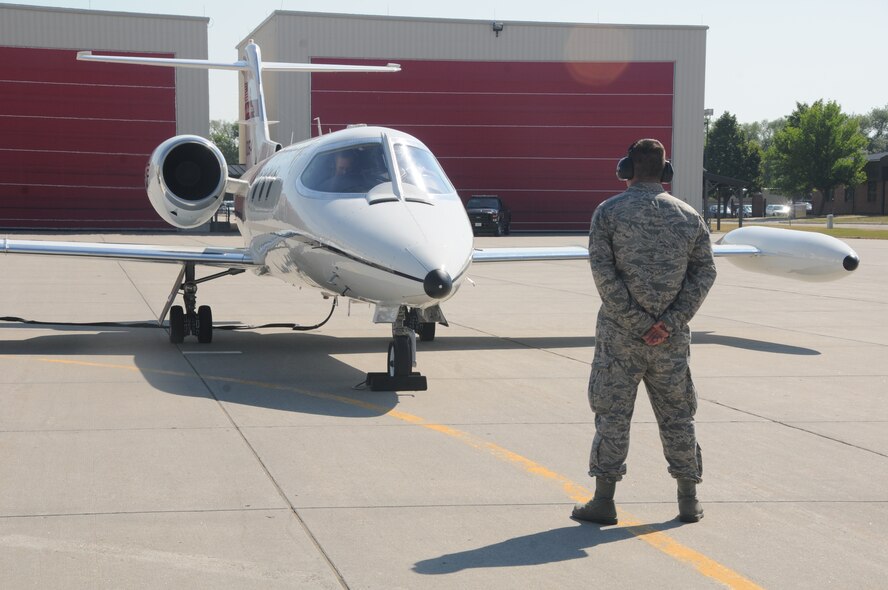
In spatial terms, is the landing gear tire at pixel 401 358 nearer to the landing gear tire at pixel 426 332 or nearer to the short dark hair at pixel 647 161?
the landing gear tire at pixel 426 332

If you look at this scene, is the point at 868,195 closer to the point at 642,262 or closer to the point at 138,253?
the point at 138,253

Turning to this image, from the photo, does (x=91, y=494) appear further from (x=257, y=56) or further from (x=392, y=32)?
(x=392, y=32)

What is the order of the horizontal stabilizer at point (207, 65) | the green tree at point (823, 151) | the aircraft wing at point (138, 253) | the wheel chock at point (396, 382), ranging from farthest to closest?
the green tree at point (823, 151)
the horizontal stabilizer at point (207, 65)
the aircraft wing at point (138, 253)
the wheel chock at point (396, 382)

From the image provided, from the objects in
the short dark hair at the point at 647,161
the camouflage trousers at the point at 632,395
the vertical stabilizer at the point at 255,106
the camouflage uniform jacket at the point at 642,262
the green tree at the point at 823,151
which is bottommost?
the camouflage trousers at the point at 632,395

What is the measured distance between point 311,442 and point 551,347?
5919 mm

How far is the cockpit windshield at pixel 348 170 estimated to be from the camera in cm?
1075

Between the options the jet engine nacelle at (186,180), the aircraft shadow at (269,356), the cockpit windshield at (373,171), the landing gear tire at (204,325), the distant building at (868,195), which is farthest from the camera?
the distant building at (868,195)

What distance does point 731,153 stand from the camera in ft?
351

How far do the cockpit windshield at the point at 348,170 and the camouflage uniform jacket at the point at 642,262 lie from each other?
5121 millimetres

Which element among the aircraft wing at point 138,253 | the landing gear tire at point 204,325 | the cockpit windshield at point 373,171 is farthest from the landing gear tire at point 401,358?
the landing gear tire at point 204,325

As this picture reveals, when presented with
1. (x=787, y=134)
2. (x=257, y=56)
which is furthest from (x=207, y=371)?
(x=787, y=134)

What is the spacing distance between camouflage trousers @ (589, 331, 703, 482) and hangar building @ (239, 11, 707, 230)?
45.2m

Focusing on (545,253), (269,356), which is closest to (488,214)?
(545,253)

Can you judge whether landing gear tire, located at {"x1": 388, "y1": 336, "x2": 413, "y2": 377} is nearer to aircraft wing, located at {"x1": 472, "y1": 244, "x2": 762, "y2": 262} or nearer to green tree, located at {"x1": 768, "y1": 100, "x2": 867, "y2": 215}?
aircraft wing, located at {"x1": 472, "y1": 244, "x2": 762, "y2": 262}
